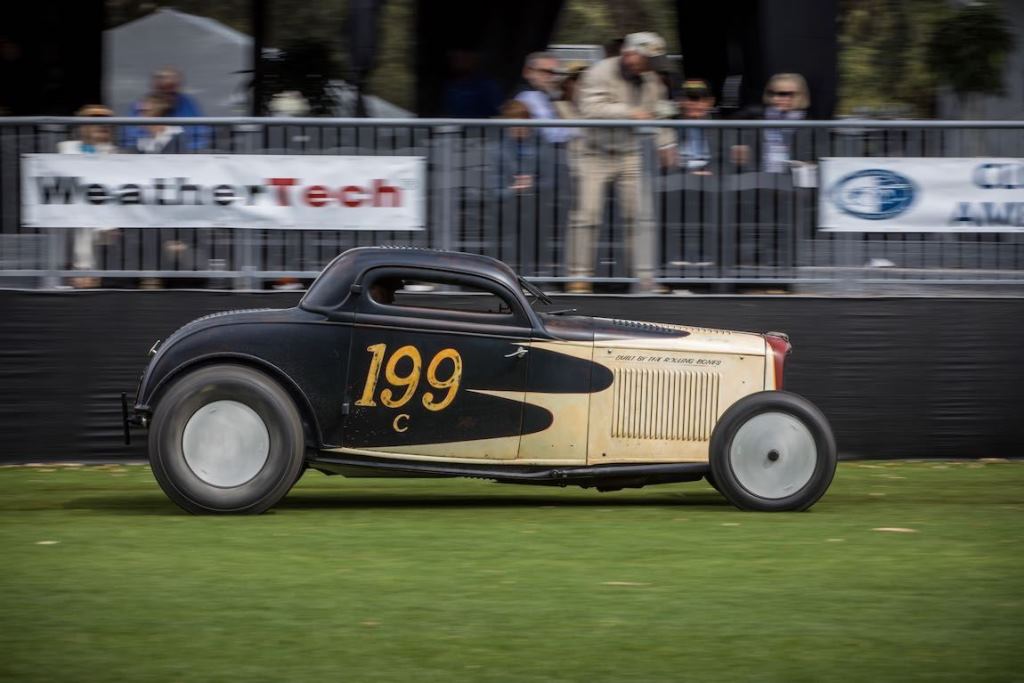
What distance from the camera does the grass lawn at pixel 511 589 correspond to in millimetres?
5688

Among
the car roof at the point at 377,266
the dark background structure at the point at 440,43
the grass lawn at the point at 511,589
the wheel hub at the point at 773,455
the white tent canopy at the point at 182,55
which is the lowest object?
the grass lawn at the point at 511,589

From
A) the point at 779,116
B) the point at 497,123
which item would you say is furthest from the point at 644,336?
the point at 779,116

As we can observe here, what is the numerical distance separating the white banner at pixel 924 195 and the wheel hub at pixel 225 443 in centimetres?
490

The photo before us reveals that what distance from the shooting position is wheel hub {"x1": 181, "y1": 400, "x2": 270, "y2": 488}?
8.85 metres

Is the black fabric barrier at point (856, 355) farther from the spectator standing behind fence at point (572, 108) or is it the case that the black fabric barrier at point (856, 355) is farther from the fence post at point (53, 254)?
the spectator standing behind fence at point (572, 108)

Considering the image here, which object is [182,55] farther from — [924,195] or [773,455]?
[773,455]

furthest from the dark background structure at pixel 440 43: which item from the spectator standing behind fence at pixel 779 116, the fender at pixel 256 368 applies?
the fender at pixel 256 368

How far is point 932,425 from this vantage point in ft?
39.1

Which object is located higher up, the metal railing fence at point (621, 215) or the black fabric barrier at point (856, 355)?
the metal railing fence at point (621, 215)

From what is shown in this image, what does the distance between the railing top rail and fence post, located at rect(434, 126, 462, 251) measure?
75 mm

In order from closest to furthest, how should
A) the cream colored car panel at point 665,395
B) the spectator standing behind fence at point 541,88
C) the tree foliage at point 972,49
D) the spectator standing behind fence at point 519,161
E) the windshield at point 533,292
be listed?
the cream colored car panel at point 665,395 < the windshield at point 533,292 < the spectator standing behind fence at point 519,161 < the spectator standing behind fence at point 541,88 < the tree foliage at point 972,49

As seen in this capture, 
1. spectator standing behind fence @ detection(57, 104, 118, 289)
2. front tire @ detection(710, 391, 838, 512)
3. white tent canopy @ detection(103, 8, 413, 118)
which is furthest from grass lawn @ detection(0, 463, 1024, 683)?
white tent canopy @ detection(103, 8, 413, 118)

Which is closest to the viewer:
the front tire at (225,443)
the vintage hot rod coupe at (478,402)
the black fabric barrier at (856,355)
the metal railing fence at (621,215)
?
the front tire at (225,443)

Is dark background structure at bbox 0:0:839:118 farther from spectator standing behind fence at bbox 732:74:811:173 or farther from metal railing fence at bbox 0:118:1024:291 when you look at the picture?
metal railing fence at bbox 0:118:1024:291
